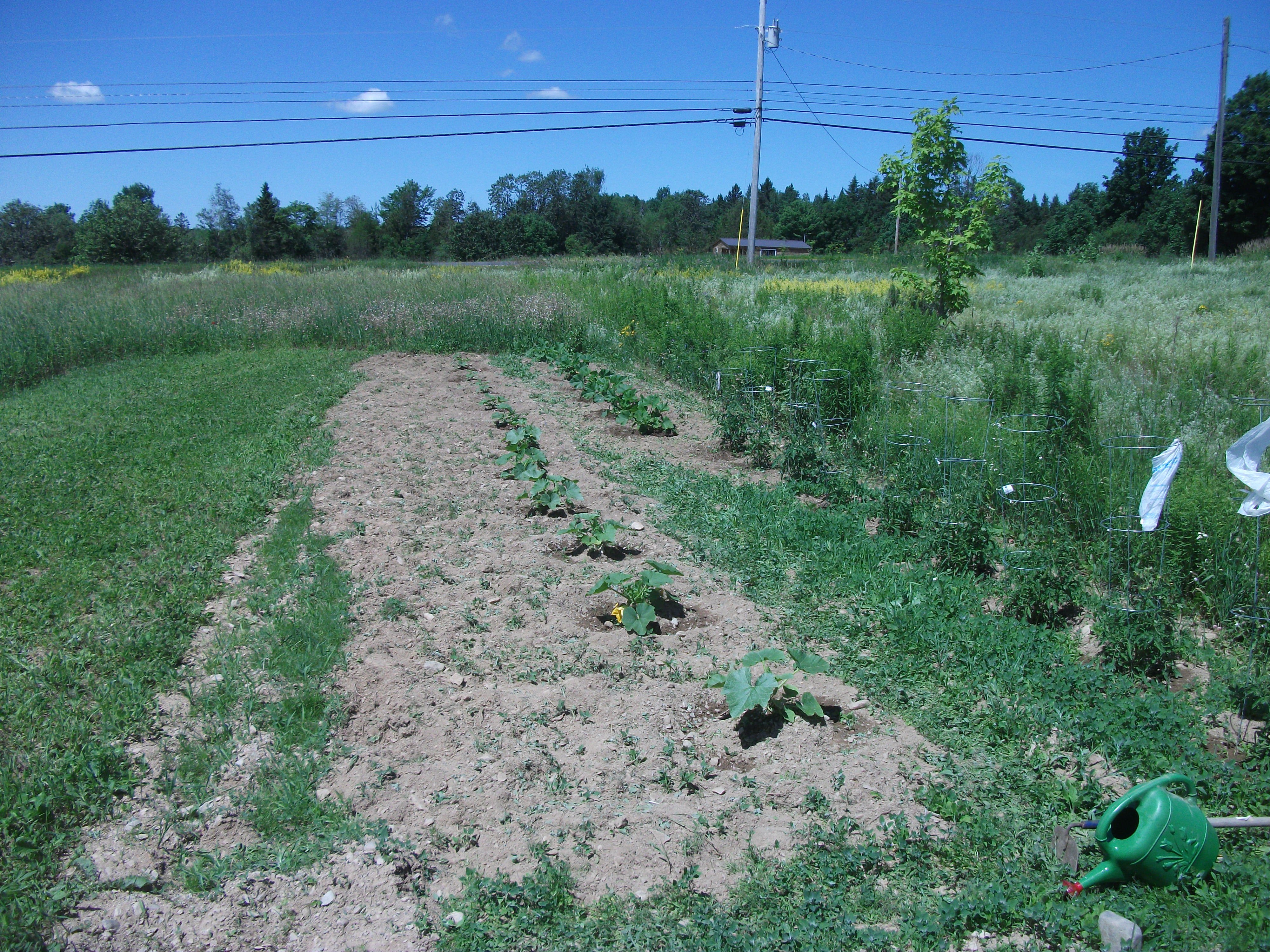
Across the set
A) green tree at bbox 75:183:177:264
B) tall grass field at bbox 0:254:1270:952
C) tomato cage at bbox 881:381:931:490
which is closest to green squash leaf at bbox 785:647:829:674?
tall grass field at bbox 0:254:1270:952

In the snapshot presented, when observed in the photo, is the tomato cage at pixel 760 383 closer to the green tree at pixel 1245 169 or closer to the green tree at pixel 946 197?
the green tree at pixel 946 197

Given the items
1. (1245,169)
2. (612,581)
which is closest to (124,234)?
(612,581)

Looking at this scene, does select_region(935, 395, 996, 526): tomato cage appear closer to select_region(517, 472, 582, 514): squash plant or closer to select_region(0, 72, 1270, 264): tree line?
select_region(517, 472, 582, 514): squash plant

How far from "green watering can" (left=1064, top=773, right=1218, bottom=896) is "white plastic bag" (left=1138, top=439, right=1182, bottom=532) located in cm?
149

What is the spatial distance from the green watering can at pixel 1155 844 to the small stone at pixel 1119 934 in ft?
0.62

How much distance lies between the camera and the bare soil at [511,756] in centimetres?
257

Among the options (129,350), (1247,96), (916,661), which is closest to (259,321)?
(129,350)

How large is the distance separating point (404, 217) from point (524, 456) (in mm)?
60946

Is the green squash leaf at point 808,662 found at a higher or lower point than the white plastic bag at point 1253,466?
lower

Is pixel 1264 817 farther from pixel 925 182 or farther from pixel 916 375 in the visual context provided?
pixel 925 182

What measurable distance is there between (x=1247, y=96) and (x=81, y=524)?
152 ft

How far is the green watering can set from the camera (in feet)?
8.10

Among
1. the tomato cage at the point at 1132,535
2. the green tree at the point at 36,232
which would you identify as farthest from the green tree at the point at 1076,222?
the green tree at the point at 36,232

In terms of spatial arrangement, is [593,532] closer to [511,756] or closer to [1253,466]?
[511,756]
